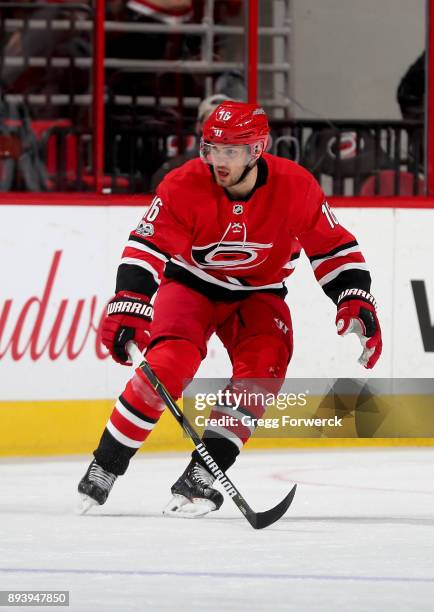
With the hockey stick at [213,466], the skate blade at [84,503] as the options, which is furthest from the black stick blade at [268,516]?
the skate blade at [84,503]

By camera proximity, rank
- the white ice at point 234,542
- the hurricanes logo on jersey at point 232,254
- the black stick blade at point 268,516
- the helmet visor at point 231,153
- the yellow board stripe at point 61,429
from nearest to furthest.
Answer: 1. the white ice at point 234,542
2. the black stick blade at point 268,516
3. the helmet visor at point 231,153
4. the hurricanes logo on jersey at point 232,254
5. the yellow board stripe at point 61,429

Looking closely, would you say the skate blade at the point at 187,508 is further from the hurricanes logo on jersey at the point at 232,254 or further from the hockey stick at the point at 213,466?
the hurricanes logo on jersey at the point at 232,254

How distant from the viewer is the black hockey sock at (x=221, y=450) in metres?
4.50

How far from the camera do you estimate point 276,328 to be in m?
4.68

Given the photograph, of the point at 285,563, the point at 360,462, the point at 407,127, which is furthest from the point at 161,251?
the point at 407,127

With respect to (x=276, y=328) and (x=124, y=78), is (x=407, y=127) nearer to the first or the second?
(x=124, y=78)

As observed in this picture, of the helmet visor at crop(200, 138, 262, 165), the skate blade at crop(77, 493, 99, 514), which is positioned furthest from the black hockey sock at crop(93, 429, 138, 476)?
the helmet visor at crop(200, 138, 262, 165)

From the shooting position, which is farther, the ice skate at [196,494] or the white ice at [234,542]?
the ice skate at [196,494]

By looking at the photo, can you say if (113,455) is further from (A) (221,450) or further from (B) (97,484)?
(A) (221,450)

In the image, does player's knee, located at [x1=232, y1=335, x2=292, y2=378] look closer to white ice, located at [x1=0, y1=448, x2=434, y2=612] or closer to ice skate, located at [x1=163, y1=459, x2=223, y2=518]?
ice skate, located at [x1=163, y1=459, x2=223, y2=518]

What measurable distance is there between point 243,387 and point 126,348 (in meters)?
0.34

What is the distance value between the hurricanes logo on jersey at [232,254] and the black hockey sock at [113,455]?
543 mm

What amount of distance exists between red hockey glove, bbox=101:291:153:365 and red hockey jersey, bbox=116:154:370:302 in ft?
0.16

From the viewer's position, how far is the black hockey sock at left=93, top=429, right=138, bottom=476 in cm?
448
